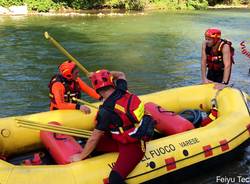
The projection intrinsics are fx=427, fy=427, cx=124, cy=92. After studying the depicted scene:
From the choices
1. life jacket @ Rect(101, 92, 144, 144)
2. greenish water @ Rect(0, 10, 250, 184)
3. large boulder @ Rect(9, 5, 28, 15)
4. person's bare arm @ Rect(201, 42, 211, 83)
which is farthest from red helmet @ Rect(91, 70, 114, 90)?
large boulder @ Rect(9, 5, 28, 15)

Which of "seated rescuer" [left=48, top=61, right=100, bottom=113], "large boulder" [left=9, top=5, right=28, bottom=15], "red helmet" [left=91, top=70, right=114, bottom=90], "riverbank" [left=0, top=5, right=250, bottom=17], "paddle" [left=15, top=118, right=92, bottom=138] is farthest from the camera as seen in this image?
"large boulder" [left=9, top=5, right=28, bottom=15]

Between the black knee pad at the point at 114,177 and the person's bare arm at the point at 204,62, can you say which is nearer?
the black knee pad at the point at 114,177

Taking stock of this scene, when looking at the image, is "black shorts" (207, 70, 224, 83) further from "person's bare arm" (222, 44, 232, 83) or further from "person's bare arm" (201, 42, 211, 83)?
"person's bare arm" (222, 44, 232, 83)

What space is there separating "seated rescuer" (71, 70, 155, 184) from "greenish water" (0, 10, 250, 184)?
51.1 inches

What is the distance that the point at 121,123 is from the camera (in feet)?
12.9

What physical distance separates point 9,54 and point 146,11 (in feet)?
47.2

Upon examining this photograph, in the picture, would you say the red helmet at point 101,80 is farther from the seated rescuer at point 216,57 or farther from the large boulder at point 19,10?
the large boulder at point 19,10

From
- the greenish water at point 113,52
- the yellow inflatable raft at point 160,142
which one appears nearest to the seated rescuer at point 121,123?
the yellow inflatable raft at point 160,142

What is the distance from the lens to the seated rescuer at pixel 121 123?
3.87 metres

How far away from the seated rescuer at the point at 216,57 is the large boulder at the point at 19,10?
1747cm

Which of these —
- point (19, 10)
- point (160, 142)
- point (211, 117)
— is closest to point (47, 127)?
point (160, 142)

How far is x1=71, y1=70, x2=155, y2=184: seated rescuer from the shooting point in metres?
3.87

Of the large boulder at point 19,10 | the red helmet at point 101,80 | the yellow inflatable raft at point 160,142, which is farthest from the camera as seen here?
the large boulder at point 19,10

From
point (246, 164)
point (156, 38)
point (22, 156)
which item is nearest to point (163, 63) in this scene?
point (156, 38)
